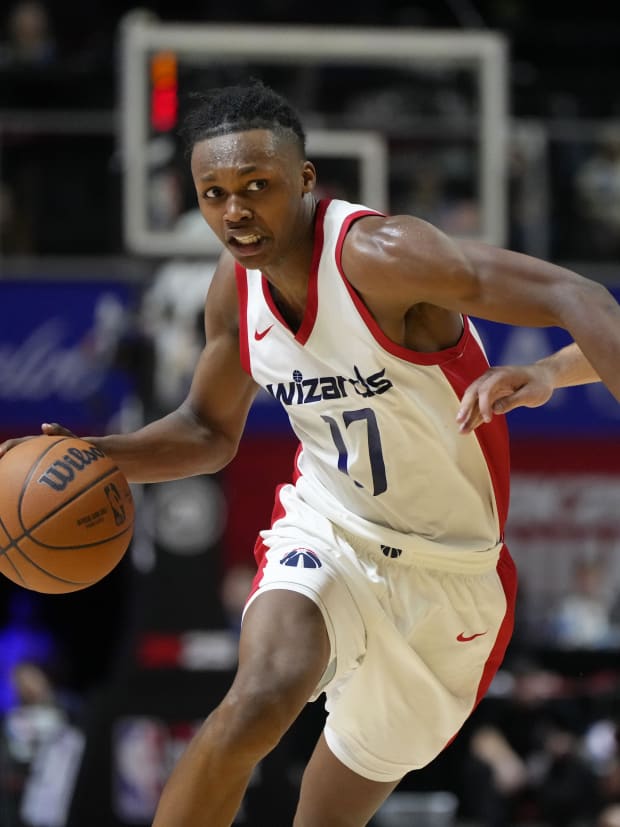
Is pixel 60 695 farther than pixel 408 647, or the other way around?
pixel 60 695

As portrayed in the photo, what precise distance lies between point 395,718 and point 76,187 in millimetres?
7474

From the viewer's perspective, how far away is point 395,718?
4031mm

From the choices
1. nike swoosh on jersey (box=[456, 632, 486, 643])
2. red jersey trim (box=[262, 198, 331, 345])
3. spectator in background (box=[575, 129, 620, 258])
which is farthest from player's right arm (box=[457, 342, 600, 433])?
spectator in background (box=[575, 129, 620, 258])

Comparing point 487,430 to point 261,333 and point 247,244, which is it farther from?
point 247,244

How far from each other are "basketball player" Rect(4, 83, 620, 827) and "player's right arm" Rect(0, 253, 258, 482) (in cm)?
1

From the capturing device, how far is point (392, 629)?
3.90 m

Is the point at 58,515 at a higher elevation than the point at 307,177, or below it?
below

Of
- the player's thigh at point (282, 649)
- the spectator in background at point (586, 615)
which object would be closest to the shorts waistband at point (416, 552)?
the player's thigh at point (282, 649)

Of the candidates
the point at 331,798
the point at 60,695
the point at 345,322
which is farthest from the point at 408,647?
the point at 60,695

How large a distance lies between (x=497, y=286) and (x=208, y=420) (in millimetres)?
1222

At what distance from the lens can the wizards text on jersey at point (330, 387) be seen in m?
3.82

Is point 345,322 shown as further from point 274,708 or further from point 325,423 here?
point 274,708

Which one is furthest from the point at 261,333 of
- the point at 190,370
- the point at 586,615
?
the point at 586,615

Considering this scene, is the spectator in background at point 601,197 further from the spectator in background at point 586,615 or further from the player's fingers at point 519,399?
the player's fingers at point 519,399
